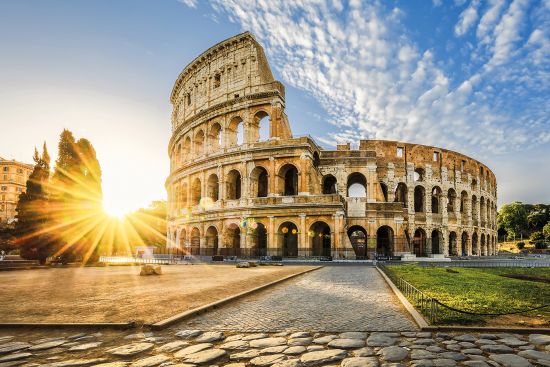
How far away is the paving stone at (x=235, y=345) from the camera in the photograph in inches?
185

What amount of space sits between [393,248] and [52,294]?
29.7 metres

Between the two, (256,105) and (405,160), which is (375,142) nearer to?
(405,160)

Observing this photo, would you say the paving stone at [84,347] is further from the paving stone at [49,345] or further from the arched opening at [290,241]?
the arched opening at [290,241]

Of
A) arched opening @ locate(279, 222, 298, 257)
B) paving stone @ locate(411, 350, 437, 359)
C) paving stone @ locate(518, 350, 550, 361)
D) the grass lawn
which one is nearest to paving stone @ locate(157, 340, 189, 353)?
paving stone @ locate(411, 350, 437, 359)

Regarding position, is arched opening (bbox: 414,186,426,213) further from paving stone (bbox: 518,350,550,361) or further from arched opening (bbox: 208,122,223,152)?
paving stone (bbox: 518,350,550,361)

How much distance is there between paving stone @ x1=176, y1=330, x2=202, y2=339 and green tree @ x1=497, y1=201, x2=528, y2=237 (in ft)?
329

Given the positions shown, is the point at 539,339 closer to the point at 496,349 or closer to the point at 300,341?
the point at 496,349

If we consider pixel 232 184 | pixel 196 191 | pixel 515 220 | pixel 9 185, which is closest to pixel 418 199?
pixel 232 184

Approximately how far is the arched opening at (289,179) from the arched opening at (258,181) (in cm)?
212

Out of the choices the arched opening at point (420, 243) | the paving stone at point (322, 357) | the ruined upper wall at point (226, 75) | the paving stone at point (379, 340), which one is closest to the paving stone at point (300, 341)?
the paving stone at point (322, 357)

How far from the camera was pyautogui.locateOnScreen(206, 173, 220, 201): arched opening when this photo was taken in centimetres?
3547

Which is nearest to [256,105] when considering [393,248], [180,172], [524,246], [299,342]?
[180,172]

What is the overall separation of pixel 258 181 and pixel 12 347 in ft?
97.3

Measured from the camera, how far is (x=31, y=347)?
4855 millimetres
